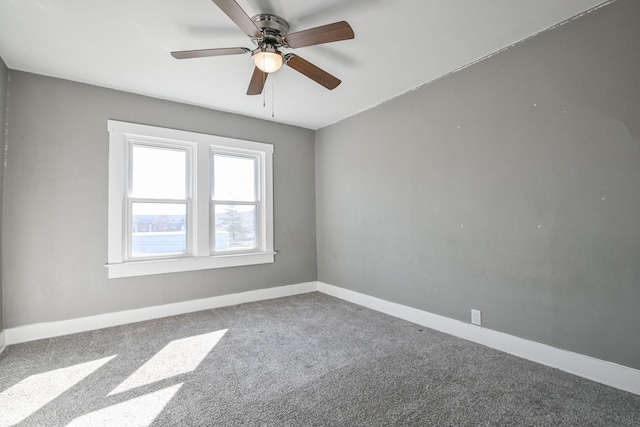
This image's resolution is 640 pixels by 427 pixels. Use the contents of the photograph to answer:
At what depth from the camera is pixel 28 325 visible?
2.86 meters

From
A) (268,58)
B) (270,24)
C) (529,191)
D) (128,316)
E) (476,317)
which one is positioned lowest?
(128,316)

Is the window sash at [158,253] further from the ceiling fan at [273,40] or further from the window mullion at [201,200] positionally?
the ceiling fan at [273,40]

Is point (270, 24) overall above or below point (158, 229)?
above

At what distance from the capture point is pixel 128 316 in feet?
10.8

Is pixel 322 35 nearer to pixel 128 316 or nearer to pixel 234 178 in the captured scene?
pixel 234 178

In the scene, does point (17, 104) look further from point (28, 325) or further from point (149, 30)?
point (28, 325)

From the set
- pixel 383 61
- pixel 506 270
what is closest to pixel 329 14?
pixel 383 61

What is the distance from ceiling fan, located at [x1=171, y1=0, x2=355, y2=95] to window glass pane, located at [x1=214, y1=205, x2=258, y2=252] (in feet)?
6.85

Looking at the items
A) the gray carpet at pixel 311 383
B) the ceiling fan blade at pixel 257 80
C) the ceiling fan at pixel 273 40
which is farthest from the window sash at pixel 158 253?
the ceiling fan at pixel 273 40

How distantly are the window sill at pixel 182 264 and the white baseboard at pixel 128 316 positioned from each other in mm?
396

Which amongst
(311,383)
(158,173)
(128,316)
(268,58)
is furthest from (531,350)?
(158,173)

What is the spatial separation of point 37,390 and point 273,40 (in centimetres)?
284

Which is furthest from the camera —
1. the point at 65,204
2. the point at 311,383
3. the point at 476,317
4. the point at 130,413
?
the point at 65,204

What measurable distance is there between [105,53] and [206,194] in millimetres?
1714
